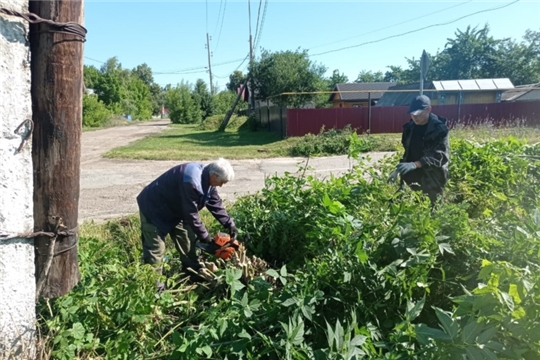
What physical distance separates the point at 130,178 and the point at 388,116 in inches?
532

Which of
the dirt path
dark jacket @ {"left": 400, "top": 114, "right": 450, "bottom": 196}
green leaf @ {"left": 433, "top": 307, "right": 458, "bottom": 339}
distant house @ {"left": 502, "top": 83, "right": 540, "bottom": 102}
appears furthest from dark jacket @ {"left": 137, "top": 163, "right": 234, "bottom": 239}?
distant house @ {"left": 502, "top": 83, "right": 540, "bottom": 102}

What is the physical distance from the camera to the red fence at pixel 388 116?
19.3 metres

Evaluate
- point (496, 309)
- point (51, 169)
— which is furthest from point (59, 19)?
point (496, 309)

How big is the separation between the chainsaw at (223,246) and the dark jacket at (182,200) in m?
0.13

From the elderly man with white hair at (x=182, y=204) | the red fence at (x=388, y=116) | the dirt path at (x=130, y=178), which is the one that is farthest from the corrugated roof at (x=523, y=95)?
the elderly man with white hair at (x=182, y=204)

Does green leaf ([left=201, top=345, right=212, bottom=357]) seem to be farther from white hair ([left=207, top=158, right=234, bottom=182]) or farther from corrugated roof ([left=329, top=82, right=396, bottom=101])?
corrugated roof ([left=329, top=82, right=396, bottom=101])

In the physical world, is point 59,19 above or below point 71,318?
above

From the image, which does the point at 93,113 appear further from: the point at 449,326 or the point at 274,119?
the point at 449,326

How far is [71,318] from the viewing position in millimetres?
2512

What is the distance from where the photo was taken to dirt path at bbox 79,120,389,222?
7771 mm

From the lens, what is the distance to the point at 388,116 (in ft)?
66.8

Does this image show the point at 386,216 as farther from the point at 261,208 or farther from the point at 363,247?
the point at 261,208

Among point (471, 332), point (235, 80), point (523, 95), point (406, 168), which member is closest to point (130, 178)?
point (406, 168)

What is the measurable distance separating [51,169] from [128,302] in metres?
0.92
